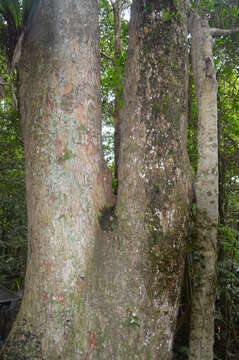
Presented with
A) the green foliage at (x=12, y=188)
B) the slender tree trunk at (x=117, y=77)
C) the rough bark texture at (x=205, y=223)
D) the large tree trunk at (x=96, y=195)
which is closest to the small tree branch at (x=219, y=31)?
the rough bark texture at (x=205, y=223)

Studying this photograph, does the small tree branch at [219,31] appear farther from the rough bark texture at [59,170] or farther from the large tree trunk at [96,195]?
the rough bark texture at [59,170]

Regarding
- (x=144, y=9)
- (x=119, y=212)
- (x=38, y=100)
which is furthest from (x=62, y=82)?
(x=119, y=212)

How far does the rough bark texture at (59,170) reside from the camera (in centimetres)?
193

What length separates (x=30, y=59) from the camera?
7.56 ft

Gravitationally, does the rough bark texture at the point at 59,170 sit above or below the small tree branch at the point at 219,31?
below

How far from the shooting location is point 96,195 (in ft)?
6.98

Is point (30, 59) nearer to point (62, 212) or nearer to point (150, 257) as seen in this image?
point (62, 212)

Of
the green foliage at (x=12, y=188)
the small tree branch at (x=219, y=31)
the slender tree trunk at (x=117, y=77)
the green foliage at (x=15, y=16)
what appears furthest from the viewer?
the green foliage at (x=12, y=188)

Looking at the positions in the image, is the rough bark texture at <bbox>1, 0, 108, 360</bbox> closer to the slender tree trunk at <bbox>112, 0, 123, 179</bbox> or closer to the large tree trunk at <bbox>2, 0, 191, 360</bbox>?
the large tree trunk at <bbox>2, 0, 191, 360</bbox>

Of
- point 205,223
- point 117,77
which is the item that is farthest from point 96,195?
point 117,77

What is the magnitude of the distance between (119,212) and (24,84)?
1155mm

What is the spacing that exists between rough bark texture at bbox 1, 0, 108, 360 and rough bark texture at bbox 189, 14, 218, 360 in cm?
84

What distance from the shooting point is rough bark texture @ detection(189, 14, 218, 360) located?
7.92 feet

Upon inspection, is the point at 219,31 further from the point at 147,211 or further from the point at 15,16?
the point at 147,211
